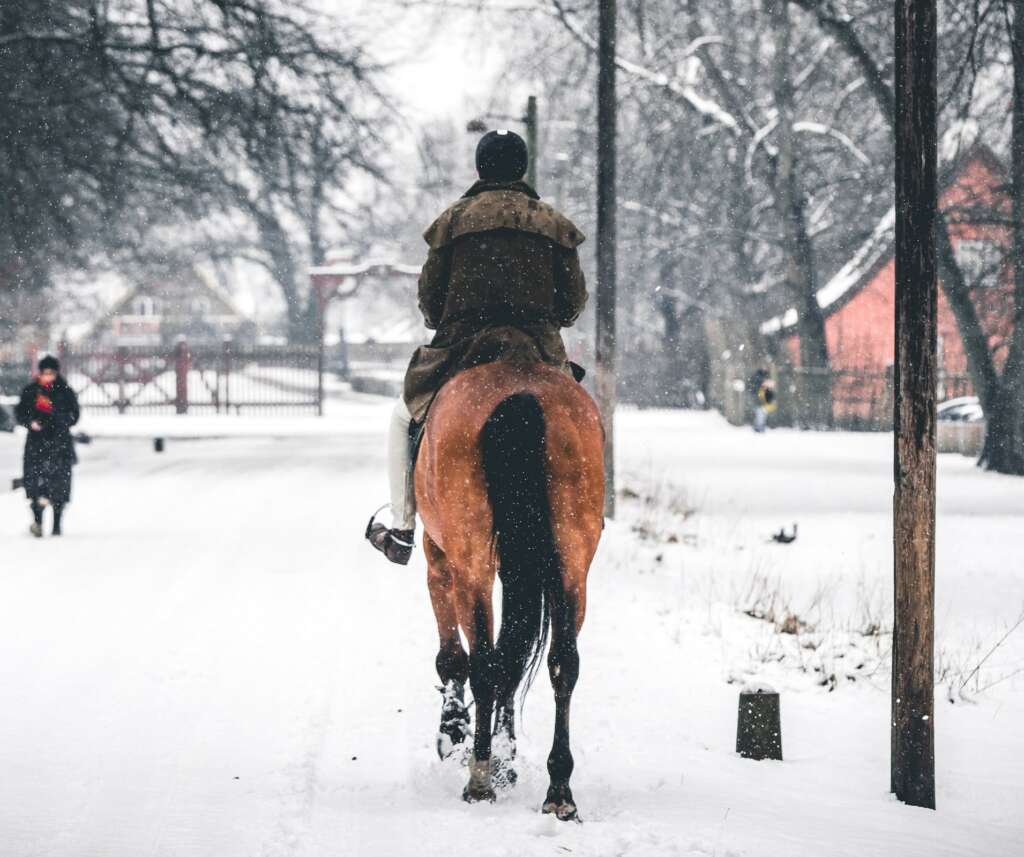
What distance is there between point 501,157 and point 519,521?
1688 mm

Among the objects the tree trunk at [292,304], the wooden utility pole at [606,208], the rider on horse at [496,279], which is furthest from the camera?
the tree trunk at [292,304]

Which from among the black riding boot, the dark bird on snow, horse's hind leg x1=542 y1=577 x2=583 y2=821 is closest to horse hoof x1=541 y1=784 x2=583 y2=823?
horse's hind leg x1=542 y1=577 x2=583 y2=821

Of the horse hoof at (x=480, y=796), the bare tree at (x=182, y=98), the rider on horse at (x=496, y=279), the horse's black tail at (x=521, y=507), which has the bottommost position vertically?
the horse hoof at (x=480, y=796)

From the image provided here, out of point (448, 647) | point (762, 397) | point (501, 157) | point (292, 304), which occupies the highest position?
point (292, 304)

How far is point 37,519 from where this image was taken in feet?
44.0

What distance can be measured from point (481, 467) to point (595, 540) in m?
0.54

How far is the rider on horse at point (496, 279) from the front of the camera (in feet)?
18.5

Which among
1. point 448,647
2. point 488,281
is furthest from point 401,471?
point 488,281

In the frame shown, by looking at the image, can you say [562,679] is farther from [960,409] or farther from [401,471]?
[960,409]

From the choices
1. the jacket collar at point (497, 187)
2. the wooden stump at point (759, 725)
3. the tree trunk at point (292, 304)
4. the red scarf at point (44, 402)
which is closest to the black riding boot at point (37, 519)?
the red scarf at point (44, 402)

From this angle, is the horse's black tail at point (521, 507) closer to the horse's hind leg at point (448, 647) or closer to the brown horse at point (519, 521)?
the brown horse at point (519, 521)

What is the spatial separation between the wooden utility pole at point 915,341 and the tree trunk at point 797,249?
23.3m

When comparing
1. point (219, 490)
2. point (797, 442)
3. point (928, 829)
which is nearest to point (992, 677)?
point (928, 829)

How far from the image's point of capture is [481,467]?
520 cm
